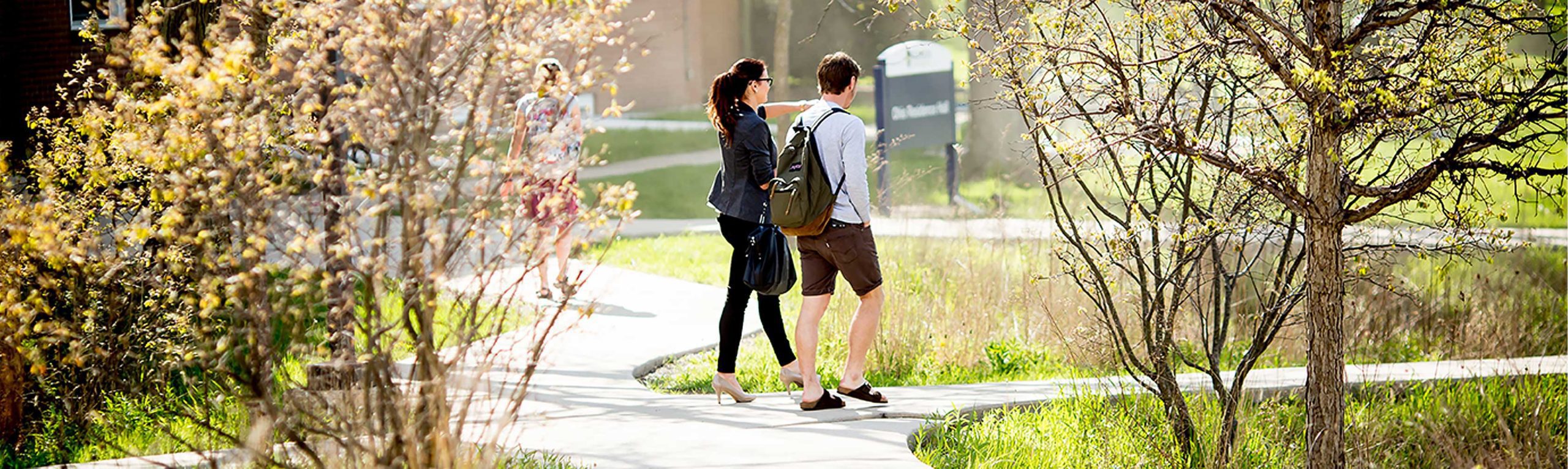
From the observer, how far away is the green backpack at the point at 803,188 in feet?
20.0

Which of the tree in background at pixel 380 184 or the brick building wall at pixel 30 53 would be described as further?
the brick building wall at pixel 30 53

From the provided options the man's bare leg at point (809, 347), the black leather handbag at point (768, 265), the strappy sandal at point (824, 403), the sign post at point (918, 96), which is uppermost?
the sign post at point (918, 96)

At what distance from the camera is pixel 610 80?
3914mm

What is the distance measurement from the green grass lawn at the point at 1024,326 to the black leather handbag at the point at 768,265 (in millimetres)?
1139

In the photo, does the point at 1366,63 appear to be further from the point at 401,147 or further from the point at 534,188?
the point at 401,147

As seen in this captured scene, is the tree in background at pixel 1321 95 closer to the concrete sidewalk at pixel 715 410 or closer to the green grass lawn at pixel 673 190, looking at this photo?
the concrete sidewalk at pixel 715 410

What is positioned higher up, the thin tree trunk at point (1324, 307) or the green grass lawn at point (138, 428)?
the thin tree trunk at point (1324, 307)

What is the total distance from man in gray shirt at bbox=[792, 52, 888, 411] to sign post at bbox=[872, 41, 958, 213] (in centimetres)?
952

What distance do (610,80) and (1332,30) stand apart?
2.54 meters

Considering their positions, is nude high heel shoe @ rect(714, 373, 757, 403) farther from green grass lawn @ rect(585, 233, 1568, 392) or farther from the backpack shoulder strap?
the backpack shoulder strap

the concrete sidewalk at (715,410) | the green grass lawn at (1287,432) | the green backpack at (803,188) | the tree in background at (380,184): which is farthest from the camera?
the green backpack at (803,188)

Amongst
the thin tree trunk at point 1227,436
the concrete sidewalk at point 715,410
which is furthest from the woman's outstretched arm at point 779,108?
the thin tree trunk at point 1227,436

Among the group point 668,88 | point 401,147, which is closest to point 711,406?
point 401,147

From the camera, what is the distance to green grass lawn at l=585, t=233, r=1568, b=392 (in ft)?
25.3
